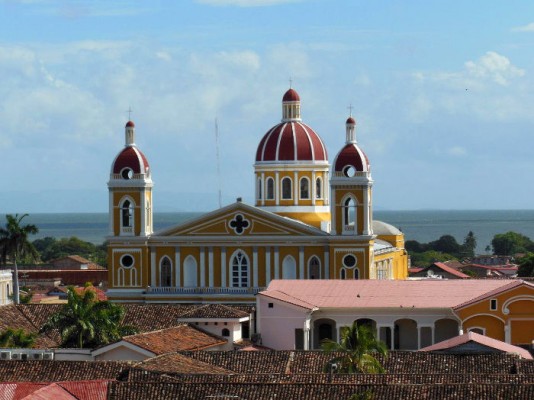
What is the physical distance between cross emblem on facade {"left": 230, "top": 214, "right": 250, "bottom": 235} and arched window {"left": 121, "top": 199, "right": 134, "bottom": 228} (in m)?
4.44

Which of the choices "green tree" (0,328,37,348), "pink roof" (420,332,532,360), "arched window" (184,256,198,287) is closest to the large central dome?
"arched window" (184,256,198,287)

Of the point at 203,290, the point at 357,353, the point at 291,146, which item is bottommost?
the point at 357,353

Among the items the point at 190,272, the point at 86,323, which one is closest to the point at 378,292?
the point at 190,272

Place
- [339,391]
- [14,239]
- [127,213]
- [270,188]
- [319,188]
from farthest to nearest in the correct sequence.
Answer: [14,239]
[319,188]
[270,188]
[127,213]
[339,391]

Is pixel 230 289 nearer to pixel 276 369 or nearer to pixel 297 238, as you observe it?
pixel 297 238

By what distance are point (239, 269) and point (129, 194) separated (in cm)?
569

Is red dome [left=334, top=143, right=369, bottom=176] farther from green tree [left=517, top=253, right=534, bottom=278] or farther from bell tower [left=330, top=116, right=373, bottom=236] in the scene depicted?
green tree [left=517, top=253, right=534, bottom=278]

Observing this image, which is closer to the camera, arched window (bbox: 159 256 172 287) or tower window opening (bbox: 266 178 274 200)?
arched window (bbox: 159 256 172 287)

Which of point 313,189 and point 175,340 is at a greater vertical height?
point 313,189

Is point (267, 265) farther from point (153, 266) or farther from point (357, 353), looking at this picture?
point (357, 353)

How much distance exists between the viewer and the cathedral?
246 ft

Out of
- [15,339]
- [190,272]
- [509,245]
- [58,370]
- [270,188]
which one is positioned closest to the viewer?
[58,370]

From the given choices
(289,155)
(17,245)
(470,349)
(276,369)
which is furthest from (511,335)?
(17,245)

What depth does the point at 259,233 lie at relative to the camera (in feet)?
248
